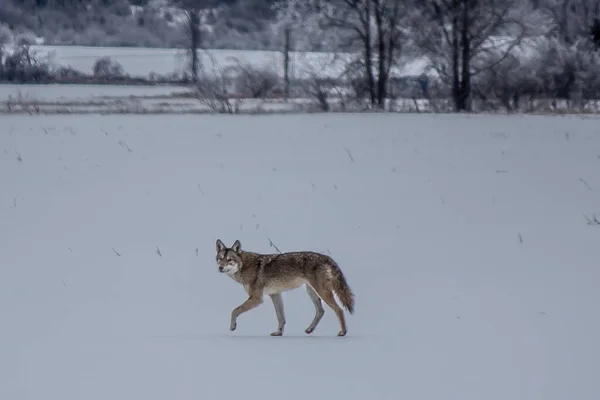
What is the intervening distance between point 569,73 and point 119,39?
143 ft

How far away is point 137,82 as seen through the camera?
59188 mm

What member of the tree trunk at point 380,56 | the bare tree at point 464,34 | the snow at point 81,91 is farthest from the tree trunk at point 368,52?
the snow at point 81,91

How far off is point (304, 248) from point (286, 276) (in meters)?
4.36

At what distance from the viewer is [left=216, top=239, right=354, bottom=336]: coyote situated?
24.7 ft

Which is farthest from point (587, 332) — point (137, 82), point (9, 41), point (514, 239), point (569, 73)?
point (9, 41)

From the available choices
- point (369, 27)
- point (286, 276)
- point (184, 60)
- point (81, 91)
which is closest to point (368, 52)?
point (369, 27)

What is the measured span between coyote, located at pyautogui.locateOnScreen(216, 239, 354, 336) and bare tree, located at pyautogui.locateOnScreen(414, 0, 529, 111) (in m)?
31.7

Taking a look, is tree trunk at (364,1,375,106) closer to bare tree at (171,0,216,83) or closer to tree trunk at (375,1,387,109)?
tree trunk at (375,1,387,109)

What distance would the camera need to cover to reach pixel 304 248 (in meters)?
12.0

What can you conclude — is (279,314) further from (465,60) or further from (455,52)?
(455,52)

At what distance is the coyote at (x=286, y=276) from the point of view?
296 inches

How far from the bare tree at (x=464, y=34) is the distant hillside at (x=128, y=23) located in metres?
23.3

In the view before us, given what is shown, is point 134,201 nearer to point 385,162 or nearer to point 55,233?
point 55,233

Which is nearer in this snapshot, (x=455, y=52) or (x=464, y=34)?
(x=464, y=34)
